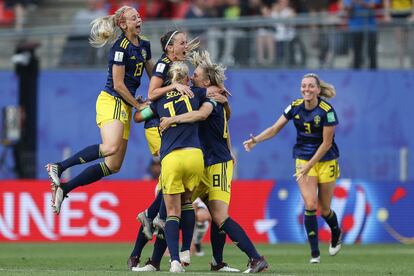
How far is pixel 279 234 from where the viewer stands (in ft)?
68.6

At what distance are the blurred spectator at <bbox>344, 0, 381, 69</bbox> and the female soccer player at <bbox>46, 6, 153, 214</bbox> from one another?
32.2 feet

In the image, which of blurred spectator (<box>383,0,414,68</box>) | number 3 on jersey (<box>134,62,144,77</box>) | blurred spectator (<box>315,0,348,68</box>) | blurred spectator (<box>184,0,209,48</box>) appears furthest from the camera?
blurred spectator (<box>184,0,209,48</box>)

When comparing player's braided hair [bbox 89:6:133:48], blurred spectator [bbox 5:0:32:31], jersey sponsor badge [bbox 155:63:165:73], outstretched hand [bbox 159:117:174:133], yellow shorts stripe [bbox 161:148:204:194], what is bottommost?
yellow shorts stripe [bbox 161:148:204:194]

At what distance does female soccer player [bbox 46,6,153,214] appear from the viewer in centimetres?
1319

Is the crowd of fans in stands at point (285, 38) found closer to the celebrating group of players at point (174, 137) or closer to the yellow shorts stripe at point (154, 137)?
the celebrating group of players at point (174, 137)

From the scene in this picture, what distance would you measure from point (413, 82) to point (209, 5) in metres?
4.81

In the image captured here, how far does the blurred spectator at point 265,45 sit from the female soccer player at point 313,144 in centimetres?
777

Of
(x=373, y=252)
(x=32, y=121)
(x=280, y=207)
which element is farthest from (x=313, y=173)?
(x=32, y=121)

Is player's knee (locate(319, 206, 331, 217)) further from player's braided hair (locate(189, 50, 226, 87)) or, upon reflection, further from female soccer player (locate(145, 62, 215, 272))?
female soccer player (locate(145, 62, 215, 272))

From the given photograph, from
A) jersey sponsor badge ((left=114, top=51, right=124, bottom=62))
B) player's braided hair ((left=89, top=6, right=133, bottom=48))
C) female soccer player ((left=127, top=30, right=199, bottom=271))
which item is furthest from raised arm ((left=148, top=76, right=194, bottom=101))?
player's braided hair ((left=89, top=6, right=133, bottom=48))

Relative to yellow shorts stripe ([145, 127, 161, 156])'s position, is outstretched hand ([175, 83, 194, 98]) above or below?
above

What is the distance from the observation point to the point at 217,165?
12.3m

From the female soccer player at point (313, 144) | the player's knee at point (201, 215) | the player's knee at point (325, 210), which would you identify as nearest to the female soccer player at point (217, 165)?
the female soccer player at point (313, 144)

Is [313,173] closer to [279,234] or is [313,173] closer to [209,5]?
[279,234]
